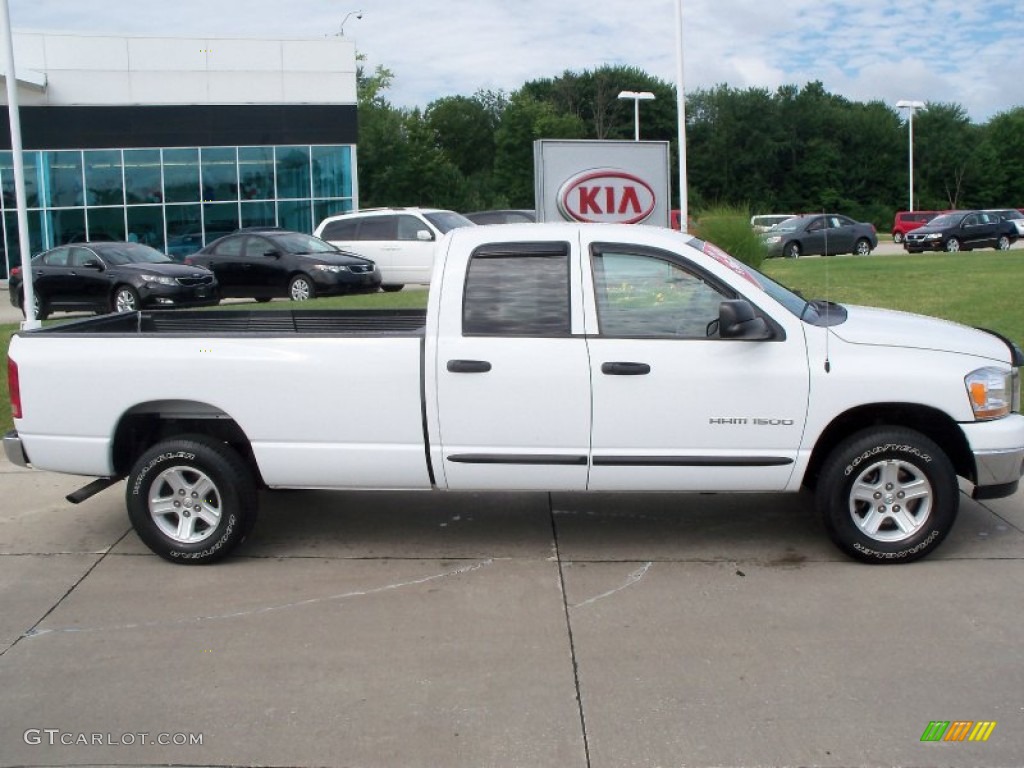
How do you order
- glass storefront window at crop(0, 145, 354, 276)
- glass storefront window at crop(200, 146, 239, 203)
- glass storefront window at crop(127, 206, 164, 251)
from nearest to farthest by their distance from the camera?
glass storefront window at crop(0, 145, 354, 276) → glass storefront window at crop(127, 206, 164, 251) → glass storefront window at crop(200, 146, 239, 203)

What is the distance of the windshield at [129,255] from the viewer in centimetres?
2145

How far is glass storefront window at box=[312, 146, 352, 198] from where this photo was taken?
3853 cm


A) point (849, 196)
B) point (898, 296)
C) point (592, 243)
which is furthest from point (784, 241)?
point (849, 196)

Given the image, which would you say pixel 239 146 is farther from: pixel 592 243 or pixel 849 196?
pixel 849 196

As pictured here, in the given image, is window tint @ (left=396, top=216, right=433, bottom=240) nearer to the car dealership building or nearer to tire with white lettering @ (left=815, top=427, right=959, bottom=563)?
the car dealership building

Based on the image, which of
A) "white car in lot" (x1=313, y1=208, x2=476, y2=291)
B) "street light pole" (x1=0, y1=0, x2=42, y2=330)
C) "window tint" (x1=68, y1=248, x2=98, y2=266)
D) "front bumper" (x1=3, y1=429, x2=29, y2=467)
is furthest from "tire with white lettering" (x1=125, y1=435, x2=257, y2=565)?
"white car in lot" (x1=313, y1=208, x2=476, y2=291)

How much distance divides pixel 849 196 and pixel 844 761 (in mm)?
81257

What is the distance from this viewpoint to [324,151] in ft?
126

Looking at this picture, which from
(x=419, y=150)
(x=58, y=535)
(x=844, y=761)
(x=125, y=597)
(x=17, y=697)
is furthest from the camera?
(x=419, y=150)

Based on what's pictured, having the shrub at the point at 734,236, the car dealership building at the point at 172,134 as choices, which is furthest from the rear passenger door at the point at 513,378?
the car dealership building at the point at 172,134

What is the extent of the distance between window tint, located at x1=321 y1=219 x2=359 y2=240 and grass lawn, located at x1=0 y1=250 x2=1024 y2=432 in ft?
11.1

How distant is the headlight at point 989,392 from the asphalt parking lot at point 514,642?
83 centimetres

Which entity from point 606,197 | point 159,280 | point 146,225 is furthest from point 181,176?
point 606,197

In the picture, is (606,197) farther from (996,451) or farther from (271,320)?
(996,451)
